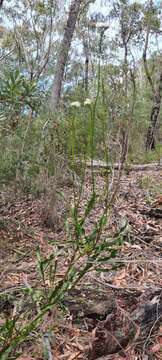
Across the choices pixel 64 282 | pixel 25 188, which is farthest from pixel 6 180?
pixel 64 282

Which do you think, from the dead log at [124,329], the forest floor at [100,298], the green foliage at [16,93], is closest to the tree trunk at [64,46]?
the green foliage at [16,93]

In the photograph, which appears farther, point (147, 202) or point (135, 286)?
point (147, 202)

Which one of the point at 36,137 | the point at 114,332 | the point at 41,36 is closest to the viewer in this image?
the point at 114,332

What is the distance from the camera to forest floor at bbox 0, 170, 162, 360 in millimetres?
1364

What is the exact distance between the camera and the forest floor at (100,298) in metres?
1.36

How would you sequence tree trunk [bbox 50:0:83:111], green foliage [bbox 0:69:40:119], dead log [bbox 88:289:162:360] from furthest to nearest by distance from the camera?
tree trunk [bbox 50:0:83:111] < green foliage [bbox 0:69:40:119] < dead log [bbox 88:289:162:360]

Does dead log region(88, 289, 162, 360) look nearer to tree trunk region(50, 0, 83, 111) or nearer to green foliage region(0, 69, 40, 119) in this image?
green foliage region(0, 69, 40, 119)

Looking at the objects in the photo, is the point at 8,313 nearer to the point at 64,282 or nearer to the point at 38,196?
the point at 64,282

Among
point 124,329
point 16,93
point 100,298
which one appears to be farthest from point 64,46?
point 124,329

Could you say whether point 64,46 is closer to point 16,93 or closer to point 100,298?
point 16,93

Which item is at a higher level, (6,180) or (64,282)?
(64,282)

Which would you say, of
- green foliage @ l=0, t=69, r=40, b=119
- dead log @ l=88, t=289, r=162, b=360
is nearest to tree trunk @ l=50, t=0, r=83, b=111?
green foliage @ l=0, t=69, r=40, b=119

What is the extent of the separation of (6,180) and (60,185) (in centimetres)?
32

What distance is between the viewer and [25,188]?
2.70 m
